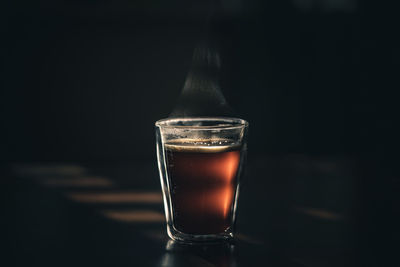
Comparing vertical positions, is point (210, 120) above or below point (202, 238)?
above

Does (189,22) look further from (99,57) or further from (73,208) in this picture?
(73,208)

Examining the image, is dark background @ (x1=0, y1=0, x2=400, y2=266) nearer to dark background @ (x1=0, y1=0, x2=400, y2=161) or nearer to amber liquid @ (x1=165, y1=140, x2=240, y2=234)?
dark background @ (x1=0, y1=0, x2=400, y2=161)

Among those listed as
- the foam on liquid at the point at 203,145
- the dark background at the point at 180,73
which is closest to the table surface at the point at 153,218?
the foam on liquid at the point at 203,145

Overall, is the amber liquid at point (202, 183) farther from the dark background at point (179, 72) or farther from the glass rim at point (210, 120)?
the dark background at point (179, 72)

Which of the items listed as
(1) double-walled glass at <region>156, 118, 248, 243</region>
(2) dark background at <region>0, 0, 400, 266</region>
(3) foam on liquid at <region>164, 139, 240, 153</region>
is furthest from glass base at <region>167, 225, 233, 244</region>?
(2) dark background at <region>0, 0, 400, 266</region>

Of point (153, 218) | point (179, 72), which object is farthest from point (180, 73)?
point (153, 218)

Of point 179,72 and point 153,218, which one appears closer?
point 153,218

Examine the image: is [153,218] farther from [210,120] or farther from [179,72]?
[179,72]
